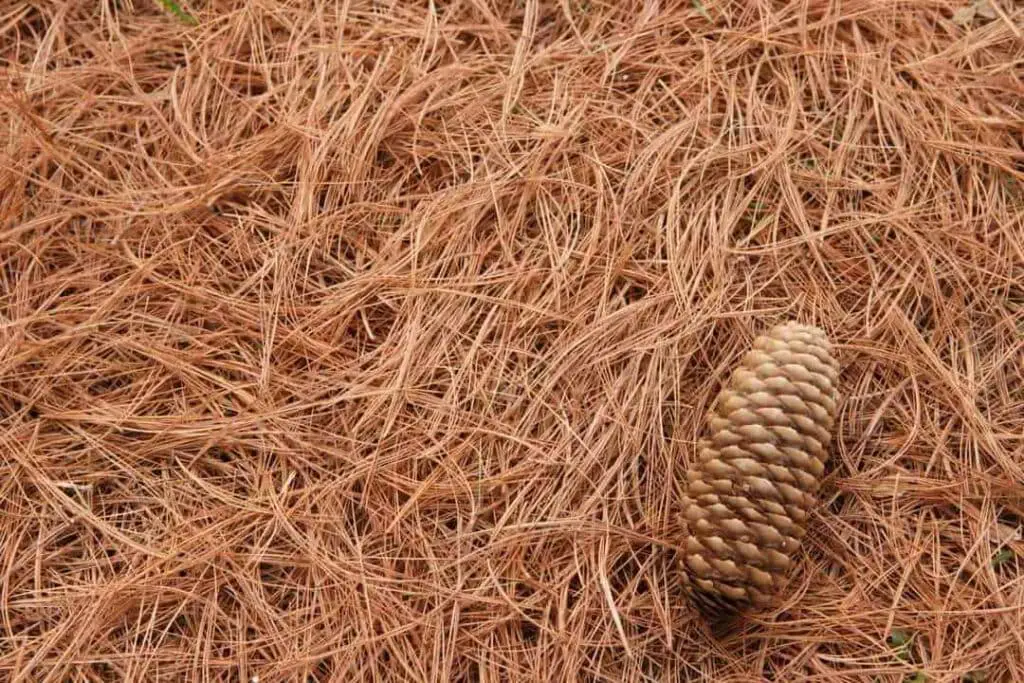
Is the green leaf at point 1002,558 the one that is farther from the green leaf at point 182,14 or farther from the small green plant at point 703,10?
the green leaf at point 182,14

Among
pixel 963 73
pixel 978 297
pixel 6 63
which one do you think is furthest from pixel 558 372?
pixel 6 63

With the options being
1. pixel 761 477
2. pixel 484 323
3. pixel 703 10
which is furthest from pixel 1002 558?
pixel 703 10

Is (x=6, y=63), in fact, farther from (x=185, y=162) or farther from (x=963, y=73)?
(x=963, y=73)

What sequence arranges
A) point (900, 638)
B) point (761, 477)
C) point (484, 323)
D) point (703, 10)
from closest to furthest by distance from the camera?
1. point (761, 477)
2. point (900, 638)
3. point (484, 323)
4. point (703, 10)

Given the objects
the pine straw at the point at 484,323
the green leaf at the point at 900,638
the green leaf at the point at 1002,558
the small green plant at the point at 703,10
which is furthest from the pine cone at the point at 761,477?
the small green plant at the point at 703,10

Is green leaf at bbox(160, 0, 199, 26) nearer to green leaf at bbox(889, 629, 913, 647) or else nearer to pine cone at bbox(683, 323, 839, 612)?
pine cone at bbox(683, 323, 839, 612)

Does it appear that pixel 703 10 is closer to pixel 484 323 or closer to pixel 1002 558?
pixel 484 323
